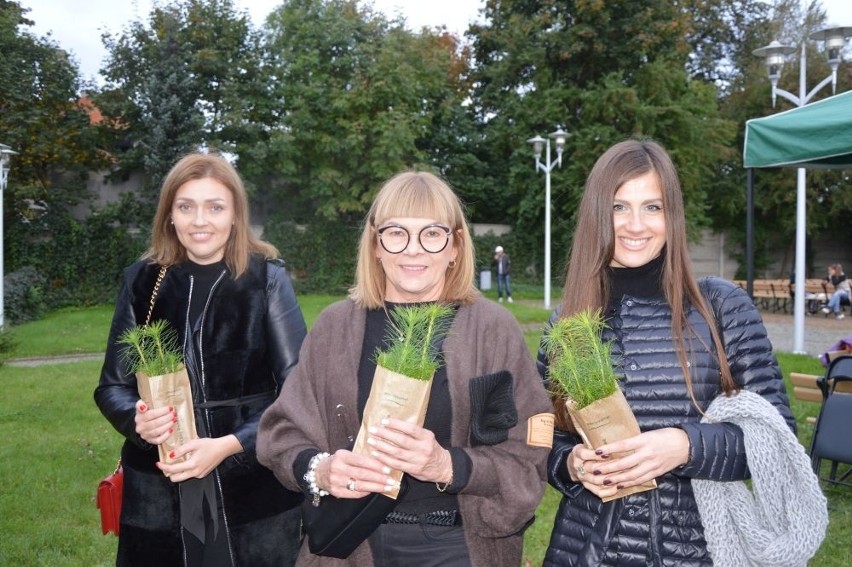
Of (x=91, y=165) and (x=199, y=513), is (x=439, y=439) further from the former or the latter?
(x=91, y=165)

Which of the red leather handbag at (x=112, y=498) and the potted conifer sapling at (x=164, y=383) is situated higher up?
the potted conifer sapling at (x=164, y=383)

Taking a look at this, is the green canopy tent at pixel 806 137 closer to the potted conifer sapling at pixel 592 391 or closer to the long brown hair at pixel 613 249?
the long brown hair at pixel 613 249

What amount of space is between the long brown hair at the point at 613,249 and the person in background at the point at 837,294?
66.6 feet

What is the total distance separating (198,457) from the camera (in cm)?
231

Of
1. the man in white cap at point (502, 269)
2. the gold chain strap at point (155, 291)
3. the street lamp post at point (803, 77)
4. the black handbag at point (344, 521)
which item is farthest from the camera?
the man in white cap at point (502, 269)

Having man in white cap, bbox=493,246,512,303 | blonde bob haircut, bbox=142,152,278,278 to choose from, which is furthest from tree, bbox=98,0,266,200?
blonde bob haircut, bbox=142,152,278,278

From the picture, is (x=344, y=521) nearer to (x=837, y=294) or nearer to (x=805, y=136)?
(x=805, y=136)

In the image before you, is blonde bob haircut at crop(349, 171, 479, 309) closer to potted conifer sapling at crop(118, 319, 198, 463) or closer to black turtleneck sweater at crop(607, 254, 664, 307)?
black turtleneck sweater at crop(607, 254, 664, 307)

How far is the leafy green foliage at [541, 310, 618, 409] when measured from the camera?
181 centimetres

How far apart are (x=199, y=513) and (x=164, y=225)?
3.59 ft

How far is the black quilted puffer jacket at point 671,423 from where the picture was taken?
194 cm

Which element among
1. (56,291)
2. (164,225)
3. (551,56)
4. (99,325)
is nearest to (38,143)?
(56,291)

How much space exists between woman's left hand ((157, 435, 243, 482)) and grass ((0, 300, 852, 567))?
2641 mm

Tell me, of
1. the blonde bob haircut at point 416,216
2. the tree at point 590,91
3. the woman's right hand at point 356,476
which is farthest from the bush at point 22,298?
the woman's right hand at point 356,476
